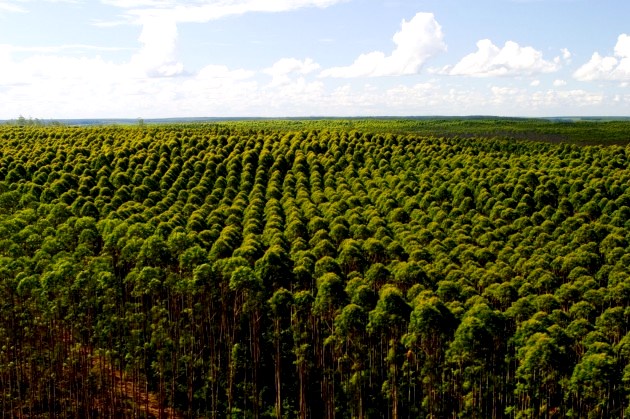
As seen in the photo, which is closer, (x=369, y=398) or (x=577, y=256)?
(x=369, y=398)

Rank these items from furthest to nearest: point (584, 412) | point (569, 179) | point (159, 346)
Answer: point (569, 179), point (159, 346), point (584, 412)

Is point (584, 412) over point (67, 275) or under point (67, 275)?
under

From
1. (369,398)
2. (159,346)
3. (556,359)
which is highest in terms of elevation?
(556,359)

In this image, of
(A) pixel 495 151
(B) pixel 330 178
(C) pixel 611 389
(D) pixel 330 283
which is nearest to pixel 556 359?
(C) pixel 611 389

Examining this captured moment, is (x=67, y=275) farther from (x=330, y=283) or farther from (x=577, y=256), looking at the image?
(x=577, y=256)

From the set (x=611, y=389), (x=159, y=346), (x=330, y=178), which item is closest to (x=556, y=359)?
(x=611, y=389)

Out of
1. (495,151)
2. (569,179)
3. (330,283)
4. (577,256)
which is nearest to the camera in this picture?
(330,283)

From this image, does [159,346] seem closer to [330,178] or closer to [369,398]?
[369,398]
